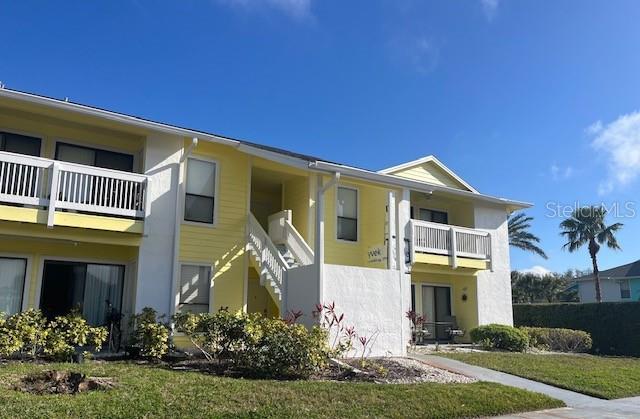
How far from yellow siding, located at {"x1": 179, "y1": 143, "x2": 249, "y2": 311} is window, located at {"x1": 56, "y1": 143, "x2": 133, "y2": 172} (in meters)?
1.98

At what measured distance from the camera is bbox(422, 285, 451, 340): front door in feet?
69.4

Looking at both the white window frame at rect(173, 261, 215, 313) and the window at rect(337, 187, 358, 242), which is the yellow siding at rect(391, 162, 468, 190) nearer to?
the window at rect(337, 187, 358, 242)

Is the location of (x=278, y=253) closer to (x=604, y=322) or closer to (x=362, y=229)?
(x=362, y=229)

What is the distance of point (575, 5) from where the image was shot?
46.2 ft

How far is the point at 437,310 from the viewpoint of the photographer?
21531mm

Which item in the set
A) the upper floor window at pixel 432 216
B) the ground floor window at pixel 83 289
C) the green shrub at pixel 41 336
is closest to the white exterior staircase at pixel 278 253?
the ground floor window at pixel 83 289

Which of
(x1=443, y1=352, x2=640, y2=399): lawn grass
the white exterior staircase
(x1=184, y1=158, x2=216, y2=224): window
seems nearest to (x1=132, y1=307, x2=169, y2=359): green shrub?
the white exterior staircase

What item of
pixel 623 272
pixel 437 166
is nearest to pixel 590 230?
pixel 623 272

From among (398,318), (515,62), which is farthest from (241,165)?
(515,62)

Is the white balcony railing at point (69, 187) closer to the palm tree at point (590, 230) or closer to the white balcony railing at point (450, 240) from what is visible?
the white balcony railing at point (450, 240)

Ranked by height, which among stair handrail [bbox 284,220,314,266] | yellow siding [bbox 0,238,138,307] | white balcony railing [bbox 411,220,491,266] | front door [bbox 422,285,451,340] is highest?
white balcony railing [bbox 411,220,491,266]

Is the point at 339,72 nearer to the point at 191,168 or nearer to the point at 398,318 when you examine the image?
the point at 191,168

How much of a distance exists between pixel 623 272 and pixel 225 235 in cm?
3581

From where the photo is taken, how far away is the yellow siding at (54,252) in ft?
43.9
